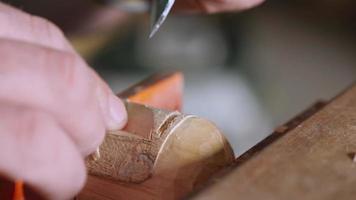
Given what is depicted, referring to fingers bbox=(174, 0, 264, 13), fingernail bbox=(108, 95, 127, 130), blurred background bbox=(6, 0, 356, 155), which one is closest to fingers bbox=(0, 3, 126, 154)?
fingernail bbox=(108, 95, 127, 130)

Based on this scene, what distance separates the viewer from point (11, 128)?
17.0 inches

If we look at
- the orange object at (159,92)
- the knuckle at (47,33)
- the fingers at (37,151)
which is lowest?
the orange object at (159,92)

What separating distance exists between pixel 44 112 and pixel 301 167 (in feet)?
0.62

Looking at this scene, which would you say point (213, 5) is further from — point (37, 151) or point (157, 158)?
point (37, 151)

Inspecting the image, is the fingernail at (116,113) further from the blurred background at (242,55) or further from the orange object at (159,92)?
the blurred background at (242,55)

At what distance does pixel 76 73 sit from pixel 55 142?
0.05 meters

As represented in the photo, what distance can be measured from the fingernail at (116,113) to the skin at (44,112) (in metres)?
0.03

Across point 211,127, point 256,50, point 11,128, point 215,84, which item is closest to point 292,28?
point 256,50

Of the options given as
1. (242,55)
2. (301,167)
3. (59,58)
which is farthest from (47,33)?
(242,55)

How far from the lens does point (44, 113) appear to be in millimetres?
450

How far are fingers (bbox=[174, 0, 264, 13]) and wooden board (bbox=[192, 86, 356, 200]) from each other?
340 millimetres

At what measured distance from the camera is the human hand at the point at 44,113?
436mm

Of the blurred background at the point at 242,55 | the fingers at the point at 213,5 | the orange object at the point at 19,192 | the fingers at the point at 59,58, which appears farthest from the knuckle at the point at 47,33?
the blurred background at the point at 242,55

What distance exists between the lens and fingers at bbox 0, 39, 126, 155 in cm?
44
